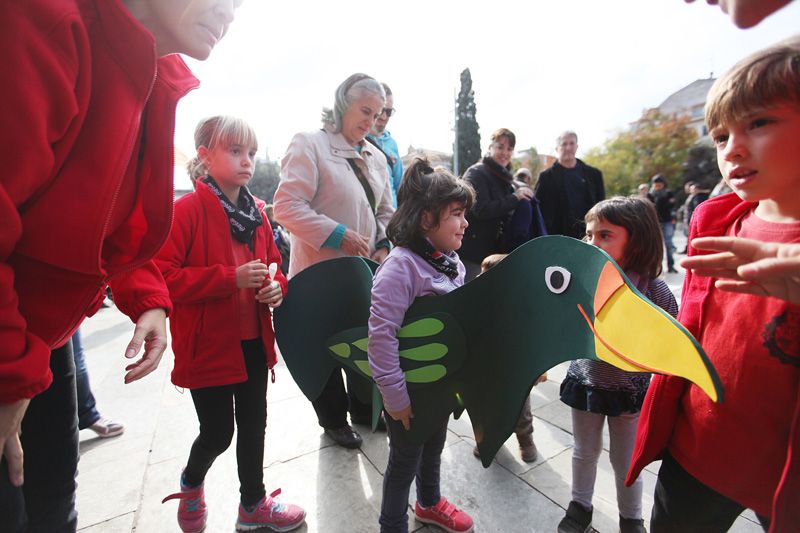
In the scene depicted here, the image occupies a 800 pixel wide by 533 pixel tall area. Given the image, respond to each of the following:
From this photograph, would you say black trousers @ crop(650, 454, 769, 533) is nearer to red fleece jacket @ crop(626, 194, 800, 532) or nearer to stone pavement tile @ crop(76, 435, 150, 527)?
red fleece jacket @ crop(626, 194, 800, 532)

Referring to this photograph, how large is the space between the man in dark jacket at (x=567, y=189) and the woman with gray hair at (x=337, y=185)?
7.17 ft

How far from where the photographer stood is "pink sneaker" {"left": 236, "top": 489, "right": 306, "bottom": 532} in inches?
73.1

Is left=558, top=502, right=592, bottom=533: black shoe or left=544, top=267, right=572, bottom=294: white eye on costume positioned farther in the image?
left=558, top=502, right=592, bottom=533: black shoe

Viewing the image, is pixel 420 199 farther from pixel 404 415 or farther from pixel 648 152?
pixel 648 152

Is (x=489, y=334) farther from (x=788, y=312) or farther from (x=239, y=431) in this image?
(x=239, y=431)

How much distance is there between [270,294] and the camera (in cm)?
177

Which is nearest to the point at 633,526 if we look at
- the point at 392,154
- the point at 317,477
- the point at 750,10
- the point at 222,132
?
the point at 317,477

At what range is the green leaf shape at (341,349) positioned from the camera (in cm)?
170

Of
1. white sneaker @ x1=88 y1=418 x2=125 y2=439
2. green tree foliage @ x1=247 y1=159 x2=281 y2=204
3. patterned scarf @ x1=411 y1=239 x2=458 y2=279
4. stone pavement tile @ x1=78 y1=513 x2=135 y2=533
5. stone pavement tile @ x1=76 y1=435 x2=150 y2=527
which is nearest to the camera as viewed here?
patterned scarf @ x1=411 y1=239 x2=458 y2=279

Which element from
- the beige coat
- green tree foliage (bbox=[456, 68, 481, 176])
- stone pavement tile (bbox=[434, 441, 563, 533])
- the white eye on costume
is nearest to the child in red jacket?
the beige coat

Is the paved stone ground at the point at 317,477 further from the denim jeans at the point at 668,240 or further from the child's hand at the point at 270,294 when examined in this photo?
the denim jeans at the point at 668,240

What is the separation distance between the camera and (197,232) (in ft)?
5.61

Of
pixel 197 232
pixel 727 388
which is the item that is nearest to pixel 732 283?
pixel 727 388

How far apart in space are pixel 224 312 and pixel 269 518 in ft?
3.15
